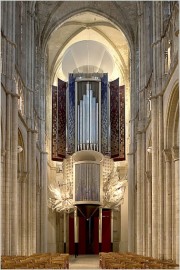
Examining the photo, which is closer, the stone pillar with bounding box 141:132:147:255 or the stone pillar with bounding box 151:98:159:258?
the stone pillar with bounding box 151:98:159:258

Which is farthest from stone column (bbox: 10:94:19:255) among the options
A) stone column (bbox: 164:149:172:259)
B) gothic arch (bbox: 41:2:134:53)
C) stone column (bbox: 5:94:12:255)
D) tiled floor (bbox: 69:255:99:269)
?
gothic arch (bbox: 41:2:134:53)

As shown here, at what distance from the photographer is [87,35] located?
154 ft

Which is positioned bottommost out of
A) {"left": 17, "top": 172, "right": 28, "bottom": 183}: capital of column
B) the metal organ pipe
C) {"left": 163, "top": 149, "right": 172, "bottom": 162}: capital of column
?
{"left": 17, "top": 172, "right": 28, "bottom": 183}: capital of column

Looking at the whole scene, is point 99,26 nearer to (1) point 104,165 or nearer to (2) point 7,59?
(1) point 104,165

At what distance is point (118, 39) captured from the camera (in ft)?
154

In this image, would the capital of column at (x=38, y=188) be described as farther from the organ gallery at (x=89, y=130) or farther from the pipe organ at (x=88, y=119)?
the pipe organ at (x=88, y=119)

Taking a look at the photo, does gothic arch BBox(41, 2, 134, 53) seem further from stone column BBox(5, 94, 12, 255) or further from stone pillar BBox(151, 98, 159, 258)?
stone column BBox(5, 94, 12, 255)

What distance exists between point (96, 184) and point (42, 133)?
238 inches

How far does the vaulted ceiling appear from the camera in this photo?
41.2 meters

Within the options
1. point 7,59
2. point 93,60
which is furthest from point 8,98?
point 93,60

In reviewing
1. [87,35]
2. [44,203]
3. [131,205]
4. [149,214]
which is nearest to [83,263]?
[149,214]

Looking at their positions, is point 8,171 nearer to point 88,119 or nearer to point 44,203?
point 44,203

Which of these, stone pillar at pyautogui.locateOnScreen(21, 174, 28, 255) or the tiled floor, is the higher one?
stone pillar at pyautogui.locateOnScreen(21, 174, 28, 255)

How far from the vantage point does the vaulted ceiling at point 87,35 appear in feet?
135
